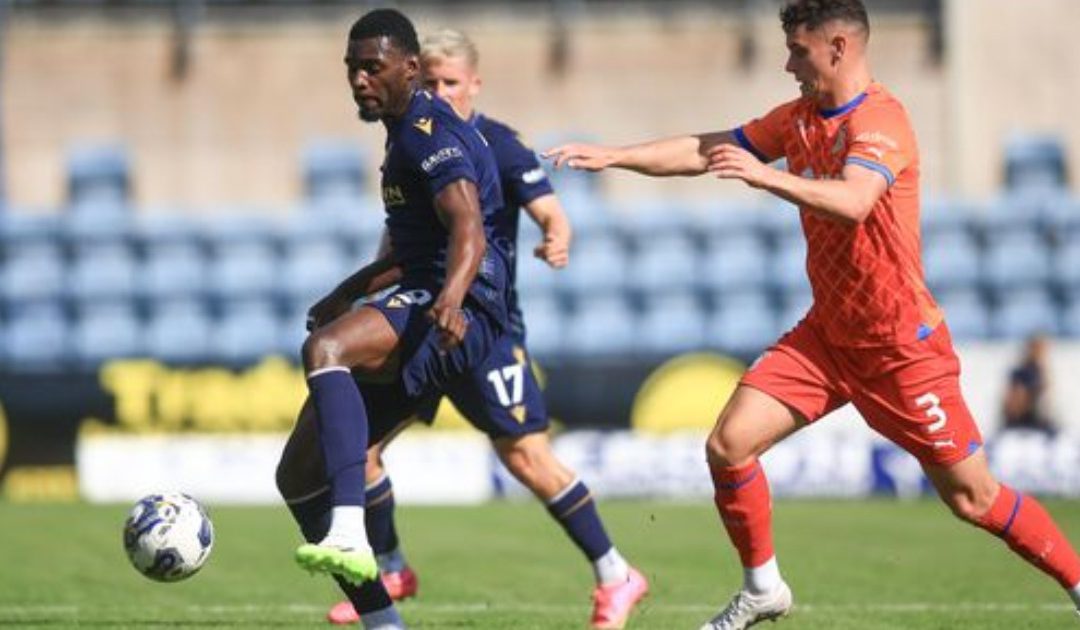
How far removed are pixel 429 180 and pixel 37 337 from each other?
528 inches

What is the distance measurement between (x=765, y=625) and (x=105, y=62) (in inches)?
575

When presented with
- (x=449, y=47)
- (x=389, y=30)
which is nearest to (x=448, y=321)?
(x=389, y=30)

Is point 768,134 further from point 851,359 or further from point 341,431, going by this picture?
point 341,431

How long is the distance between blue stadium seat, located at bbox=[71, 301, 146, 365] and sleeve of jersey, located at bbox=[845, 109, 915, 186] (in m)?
13.6

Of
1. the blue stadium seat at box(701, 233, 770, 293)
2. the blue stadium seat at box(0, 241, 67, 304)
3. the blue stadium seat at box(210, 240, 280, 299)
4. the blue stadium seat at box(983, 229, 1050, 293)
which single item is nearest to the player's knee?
the blue stadium seat at box(210, 240, 280, 299)

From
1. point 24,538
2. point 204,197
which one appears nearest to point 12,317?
point 204,197

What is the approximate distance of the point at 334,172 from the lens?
2134 cm

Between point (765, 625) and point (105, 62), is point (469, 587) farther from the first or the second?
point (105, 62)

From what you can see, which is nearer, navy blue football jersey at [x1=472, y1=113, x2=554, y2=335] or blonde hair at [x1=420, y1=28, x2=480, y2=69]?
navy blue football jersey at [x1=472, y1=113, x2=554, y2=335]

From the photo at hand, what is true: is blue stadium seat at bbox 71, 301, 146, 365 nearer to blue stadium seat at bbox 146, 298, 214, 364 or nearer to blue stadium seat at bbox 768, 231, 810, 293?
blue stadium seat at bbox 146, 298, 214, 364

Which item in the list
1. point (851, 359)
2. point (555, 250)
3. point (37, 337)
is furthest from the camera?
point (37, 337)

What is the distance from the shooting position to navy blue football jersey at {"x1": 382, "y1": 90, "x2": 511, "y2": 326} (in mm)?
7297

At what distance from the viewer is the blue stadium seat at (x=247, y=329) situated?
20094 millimetres

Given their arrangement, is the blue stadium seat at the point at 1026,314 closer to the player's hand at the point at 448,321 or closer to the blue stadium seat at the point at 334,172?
the blue stadium seat at the point at 334,172
